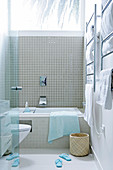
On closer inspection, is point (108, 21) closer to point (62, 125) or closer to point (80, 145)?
point (80, 145)

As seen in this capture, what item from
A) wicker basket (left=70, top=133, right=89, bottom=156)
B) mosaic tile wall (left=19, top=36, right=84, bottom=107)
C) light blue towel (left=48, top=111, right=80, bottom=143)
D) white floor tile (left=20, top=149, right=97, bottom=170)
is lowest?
white floor tile (left=20, top=149, right=97, bottom=170)

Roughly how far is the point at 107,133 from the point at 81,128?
130 centimetres

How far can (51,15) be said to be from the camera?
4324 mm

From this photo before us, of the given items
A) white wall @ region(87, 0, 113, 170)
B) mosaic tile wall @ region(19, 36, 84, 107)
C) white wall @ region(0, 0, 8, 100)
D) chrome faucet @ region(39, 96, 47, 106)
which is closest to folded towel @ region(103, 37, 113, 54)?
white wall @ region(87, 0, 113, 170)

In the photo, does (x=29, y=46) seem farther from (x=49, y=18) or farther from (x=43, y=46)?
(x=49, y=18)

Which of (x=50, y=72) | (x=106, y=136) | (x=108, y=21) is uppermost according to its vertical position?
(x=108, y=21)

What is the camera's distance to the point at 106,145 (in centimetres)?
213

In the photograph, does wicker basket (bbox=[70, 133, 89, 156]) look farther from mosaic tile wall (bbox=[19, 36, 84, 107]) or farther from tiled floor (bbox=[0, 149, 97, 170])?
mosaic tile wall (bbox=[19, 36, 84, 107])

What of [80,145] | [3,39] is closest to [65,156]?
[80,145]

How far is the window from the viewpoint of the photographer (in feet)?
14.1

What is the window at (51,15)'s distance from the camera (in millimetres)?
4309

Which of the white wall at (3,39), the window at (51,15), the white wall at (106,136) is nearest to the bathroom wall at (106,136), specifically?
the white wall at (106,136)

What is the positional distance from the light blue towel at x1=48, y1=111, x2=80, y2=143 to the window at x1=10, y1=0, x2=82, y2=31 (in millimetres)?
1856

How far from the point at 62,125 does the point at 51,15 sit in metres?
2.23
